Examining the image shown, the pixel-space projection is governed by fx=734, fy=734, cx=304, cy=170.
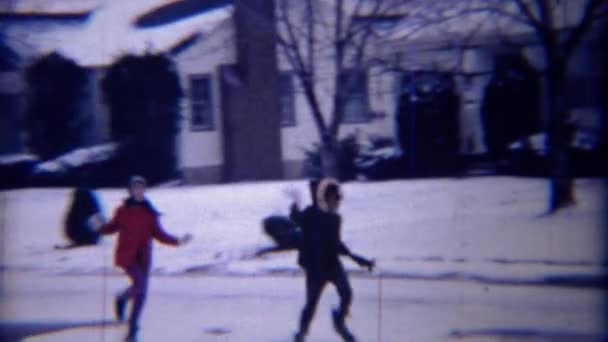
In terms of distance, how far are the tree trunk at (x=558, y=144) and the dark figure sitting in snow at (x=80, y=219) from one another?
5.72 meters

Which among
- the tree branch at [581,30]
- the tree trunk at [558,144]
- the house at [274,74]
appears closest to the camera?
the tree trunk at [558,144]

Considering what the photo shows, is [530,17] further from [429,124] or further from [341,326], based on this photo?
[341,326]

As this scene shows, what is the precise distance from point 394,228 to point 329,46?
2666 mm

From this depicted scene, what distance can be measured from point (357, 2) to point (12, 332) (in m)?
6.20

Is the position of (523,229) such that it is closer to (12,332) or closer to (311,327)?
(311,327)

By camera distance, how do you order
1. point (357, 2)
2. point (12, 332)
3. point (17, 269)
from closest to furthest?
point (12, 332) < point (17, 269) < point (357, 2)

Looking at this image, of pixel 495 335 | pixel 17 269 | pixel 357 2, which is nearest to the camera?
pixel 495 335

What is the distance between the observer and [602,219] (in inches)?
344

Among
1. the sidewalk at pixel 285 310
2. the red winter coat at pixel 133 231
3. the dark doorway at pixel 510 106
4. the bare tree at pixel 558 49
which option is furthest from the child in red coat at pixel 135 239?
the bare tree at pixel 558 49

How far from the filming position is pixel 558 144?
357 inches

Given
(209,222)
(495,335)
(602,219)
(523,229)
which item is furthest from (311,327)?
(602,219)

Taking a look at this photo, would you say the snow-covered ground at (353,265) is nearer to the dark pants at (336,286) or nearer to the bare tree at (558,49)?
the bare tree at (558,49)

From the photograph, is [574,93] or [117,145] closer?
[574,93]

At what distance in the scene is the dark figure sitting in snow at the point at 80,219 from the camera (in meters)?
9.39
